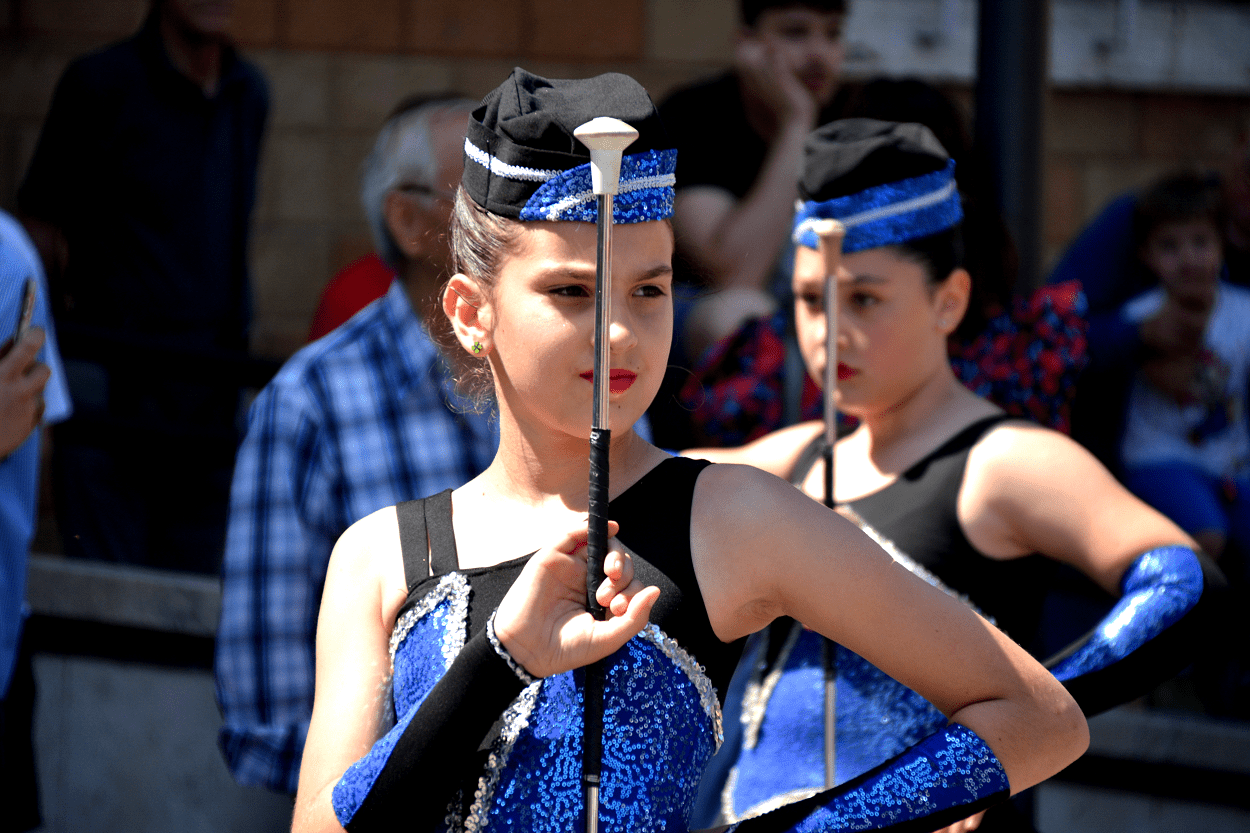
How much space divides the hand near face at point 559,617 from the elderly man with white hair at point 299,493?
4.12 feet

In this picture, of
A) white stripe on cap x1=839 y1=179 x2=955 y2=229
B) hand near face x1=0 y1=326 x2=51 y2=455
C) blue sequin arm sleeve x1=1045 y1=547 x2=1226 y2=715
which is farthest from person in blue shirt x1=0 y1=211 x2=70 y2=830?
blue sequin arm sleeve x1=1045 y1=547 x2=1226 y2=715

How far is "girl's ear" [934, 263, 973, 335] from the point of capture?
2.64 metres

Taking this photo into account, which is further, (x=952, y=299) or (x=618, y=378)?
(x=952, y=299)

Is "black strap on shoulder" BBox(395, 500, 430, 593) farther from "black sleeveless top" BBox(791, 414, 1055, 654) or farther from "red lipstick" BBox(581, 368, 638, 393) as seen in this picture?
"black sleeveless top" BBox(791, 414, 1055, 654)

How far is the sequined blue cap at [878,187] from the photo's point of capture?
2.56 m

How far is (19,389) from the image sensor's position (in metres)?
3.03

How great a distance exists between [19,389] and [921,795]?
2.19m

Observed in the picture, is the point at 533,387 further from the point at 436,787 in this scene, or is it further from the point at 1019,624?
the point at 1019,624

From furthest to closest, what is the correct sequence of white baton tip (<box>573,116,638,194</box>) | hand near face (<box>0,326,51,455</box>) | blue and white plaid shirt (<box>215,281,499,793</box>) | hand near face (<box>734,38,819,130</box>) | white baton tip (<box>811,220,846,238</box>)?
hand near face (<box>734,38,819,130</box>) → hand near face (<box>0,326,51,455</box>) → blue and white plaid shirt (<box>215,281,499,793</box>) → white baton tip (<box>811,220,846,238</box>) → white baton tip (<box>573,116,638,194</box>)

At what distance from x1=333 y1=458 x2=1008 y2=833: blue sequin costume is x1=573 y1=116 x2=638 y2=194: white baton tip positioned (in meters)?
0.42

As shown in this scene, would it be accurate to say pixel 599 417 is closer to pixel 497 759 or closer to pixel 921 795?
pixel 497 759

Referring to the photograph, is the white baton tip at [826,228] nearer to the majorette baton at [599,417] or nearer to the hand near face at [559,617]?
the majorette baton at [599,417]

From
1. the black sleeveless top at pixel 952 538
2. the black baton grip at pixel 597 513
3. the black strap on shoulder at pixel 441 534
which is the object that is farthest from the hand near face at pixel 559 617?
the black sleeveless top at pixel 952 538

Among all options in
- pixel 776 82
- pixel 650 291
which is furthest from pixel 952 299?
pixel 776 82
